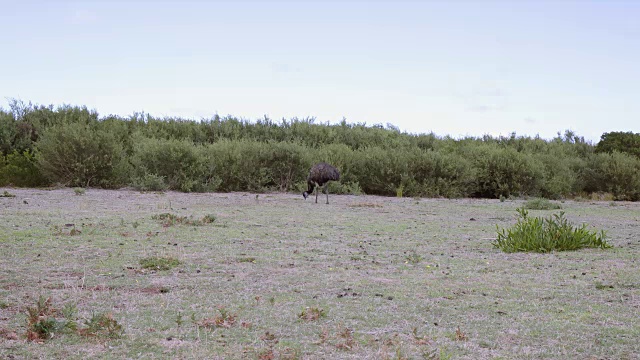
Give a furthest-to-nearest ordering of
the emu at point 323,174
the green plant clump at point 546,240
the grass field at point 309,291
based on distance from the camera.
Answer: the emu at point 323,174, the green plant clump at point 546,240, the grass field at point 309,291

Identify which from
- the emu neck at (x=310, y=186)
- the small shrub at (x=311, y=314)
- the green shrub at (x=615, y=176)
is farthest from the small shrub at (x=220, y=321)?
the green shrub at (x=615, y=176)

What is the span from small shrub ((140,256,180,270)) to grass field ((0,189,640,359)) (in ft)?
0.07

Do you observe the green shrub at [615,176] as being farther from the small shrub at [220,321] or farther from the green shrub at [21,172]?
the small shrub at [220,321]

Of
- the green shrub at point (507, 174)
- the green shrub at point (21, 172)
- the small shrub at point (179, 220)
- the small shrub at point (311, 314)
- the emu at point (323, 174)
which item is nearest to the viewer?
the small shrub at point (311, 314)

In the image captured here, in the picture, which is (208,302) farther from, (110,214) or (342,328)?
(110,214)

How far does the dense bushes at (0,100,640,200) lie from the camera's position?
72.1 feet

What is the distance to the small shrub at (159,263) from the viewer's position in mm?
7609

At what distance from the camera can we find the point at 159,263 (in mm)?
7703

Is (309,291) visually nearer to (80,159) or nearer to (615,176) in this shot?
(80,159)

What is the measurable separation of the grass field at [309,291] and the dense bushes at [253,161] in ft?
31.4

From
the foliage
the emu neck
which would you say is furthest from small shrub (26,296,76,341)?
the foliage

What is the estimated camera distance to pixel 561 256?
891 cm

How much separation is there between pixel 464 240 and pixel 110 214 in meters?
7.10

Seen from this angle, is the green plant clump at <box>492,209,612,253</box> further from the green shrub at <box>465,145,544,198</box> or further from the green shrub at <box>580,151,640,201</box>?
the green shrub at <box>580,151,640,201</box>
